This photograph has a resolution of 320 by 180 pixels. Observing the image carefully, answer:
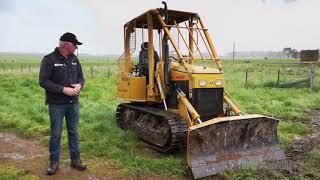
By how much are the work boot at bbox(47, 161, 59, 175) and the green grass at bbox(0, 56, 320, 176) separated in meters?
1.01

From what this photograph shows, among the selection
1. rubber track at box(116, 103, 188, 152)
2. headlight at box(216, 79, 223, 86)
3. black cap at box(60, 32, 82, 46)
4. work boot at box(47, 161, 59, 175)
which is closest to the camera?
black cap at box(60, 32, 82, 46)

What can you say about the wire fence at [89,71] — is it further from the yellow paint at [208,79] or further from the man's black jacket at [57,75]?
the man's black jacket at [57,75]

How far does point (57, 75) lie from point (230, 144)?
299 centimetres

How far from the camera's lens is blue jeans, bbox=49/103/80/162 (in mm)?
6086

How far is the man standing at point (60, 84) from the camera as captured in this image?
19.6 ft

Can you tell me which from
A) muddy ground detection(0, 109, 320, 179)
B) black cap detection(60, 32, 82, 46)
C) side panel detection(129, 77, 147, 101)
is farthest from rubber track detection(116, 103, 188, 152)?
black cap detection(60, 32, 82, 46)

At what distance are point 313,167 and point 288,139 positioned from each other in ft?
6.92

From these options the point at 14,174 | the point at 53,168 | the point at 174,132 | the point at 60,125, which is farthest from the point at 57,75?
the point at 174,132

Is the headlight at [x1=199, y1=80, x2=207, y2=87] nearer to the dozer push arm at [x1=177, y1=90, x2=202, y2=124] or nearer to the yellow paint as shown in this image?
the yellow paint

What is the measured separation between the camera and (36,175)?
6152 millimetres

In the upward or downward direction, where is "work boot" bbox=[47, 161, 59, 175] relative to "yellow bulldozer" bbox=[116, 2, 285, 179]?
downward

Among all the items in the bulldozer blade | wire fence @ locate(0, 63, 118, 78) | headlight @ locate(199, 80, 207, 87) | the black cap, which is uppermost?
the black cap

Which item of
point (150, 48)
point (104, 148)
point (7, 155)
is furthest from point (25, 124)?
point (150, 48)

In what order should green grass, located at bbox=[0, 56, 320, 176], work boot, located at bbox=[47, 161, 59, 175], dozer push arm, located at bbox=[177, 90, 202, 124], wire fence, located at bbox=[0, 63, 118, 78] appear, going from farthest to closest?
wire fence, located at bbox=[0, 63, 118, 78] → dozer push arm, located at bbox=[177, 90, 202, 124] → green grass, located at bbox=[0, 56, 320, 176] → work boot, located at bbox=[47, 161, 59, 175]
